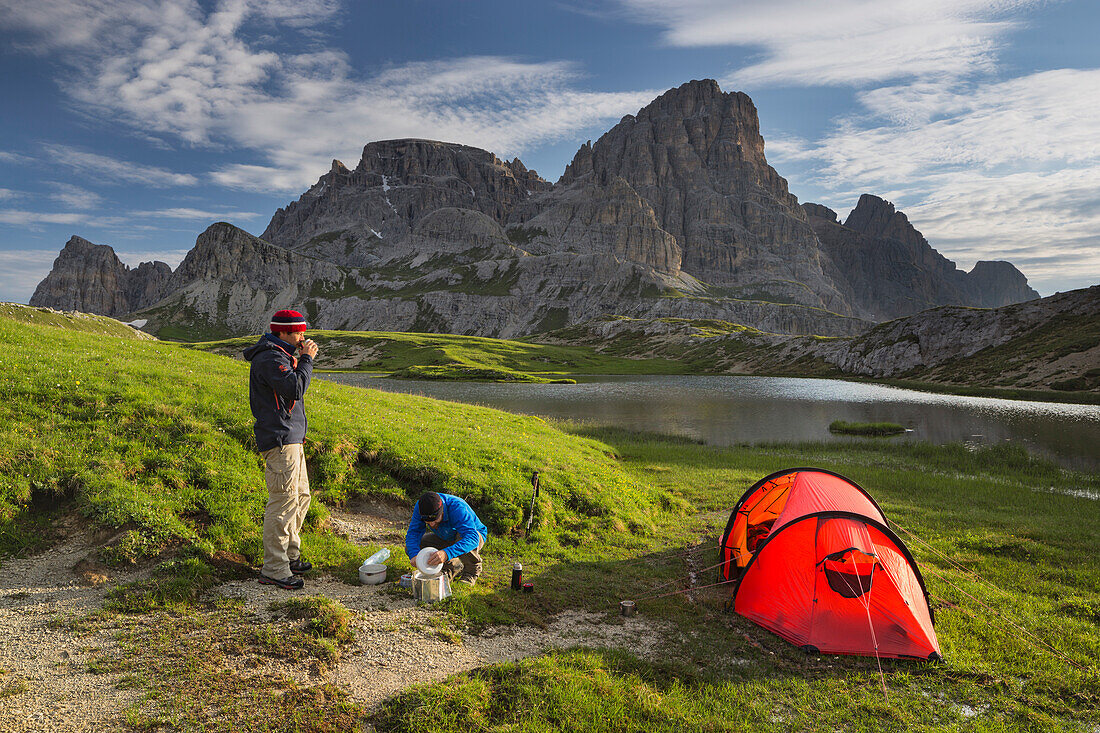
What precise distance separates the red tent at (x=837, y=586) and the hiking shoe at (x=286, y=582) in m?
9.93

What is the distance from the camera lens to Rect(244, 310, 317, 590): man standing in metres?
9.82

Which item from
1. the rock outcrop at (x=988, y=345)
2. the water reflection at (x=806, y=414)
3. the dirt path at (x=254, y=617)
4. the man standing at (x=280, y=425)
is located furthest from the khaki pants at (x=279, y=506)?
the rock outcrop at (x=988, y=345)

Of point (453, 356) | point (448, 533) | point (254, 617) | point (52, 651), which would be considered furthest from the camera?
point (453, 356)

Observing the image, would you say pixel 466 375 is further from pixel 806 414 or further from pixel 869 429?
pixel 869 429

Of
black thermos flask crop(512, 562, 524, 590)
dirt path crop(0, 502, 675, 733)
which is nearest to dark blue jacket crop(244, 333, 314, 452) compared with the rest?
dirt path crop(0, 502, 675, 733)

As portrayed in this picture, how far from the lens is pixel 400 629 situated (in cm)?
916

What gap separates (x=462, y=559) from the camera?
1162cm

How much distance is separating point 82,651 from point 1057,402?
337 feet

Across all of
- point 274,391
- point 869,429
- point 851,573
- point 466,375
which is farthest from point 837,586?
point 466,375

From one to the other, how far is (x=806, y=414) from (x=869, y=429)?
13.7 metres

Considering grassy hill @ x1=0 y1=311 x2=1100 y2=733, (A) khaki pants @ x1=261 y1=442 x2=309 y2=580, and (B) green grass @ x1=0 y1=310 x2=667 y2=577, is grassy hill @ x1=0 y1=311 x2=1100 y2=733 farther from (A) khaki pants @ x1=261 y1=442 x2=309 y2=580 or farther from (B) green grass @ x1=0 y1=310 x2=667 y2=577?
(A) khaki pants @ x1=261 y1=442 x2=309 y2=580

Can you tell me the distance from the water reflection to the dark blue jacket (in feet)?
127

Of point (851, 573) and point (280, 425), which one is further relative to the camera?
point (851, 573)

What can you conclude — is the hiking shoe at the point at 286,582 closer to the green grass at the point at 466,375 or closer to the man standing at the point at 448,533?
the man standing at the point at 448,533
